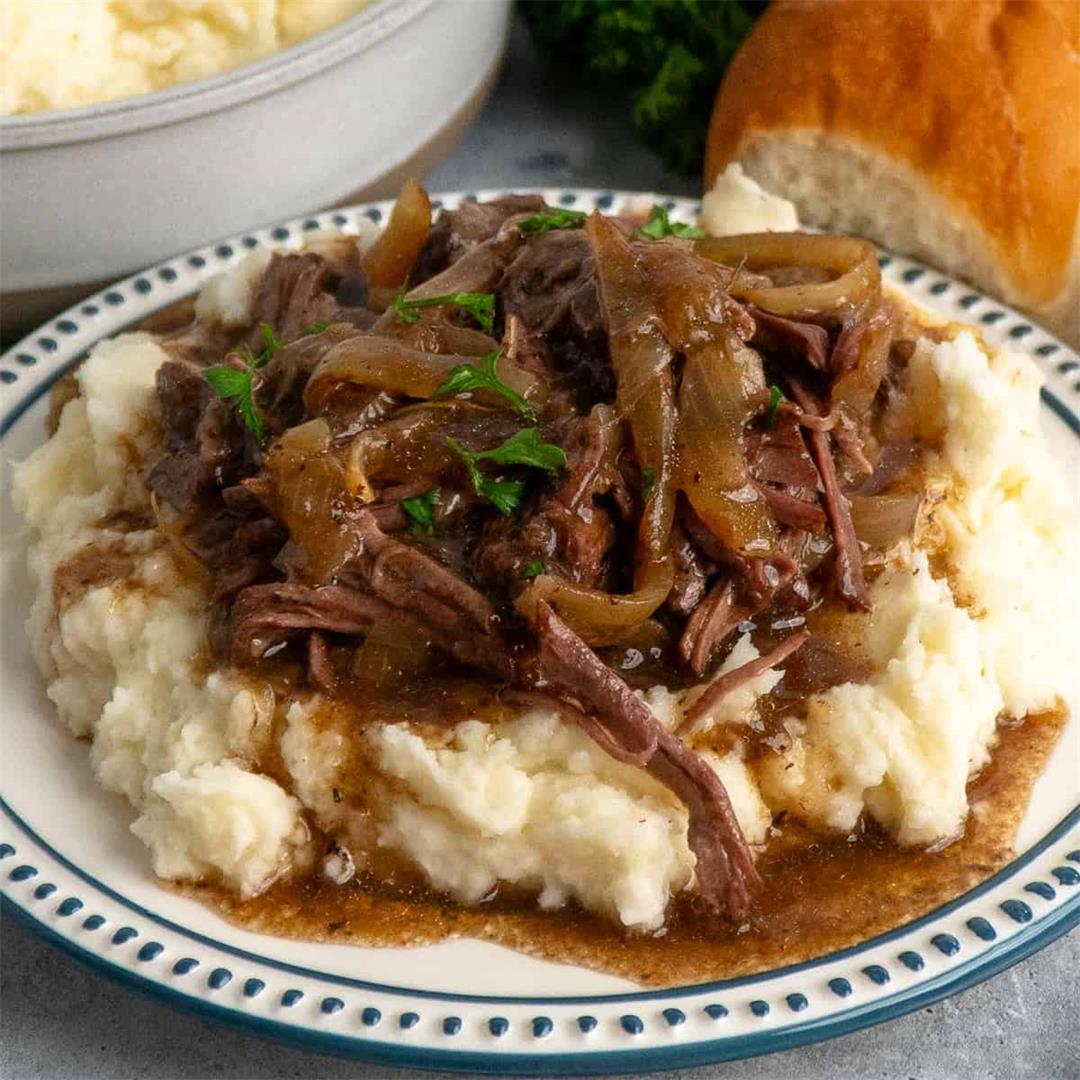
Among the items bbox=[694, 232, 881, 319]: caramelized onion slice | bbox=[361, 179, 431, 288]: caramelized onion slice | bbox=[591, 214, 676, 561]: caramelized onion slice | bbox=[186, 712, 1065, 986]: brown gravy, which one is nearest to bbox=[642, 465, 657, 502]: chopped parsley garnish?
bbox=[591, 214, 676, 561]: caramelized onion slice

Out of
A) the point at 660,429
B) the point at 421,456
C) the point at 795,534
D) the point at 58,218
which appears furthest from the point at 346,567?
the point at 58,218

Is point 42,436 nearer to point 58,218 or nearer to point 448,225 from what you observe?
point 58,218

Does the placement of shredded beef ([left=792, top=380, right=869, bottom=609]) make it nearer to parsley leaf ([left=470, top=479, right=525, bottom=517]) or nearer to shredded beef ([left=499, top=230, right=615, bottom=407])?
shredded beef ([left=499, top=230, right=615, bottom=407])

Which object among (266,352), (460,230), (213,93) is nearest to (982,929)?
(266,352)

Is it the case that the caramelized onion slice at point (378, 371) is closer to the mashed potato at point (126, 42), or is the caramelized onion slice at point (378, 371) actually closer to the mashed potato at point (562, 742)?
the mashed potato at point (562, 742)

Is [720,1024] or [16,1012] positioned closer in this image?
[720,1024]

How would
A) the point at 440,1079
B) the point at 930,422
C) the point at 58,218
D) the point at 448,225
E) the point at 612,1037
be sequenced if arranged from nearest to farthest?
the point at 612,1037
the point at 440,1079
the point at 930,422
the point at 448,225
the point at 58,218

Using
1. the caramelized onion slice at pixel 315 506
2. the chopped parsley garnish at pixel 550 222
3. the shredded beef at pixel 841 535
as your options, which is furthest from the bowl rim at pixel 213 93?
the shredded beef at pixel 841 535
